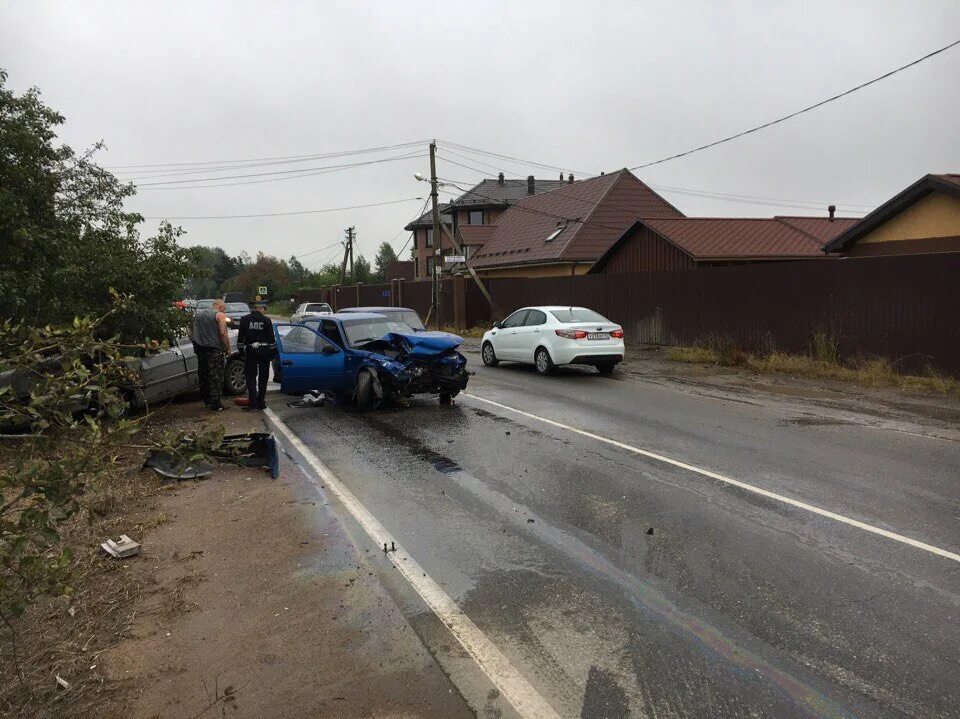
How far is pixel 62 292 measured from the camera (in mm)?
9742

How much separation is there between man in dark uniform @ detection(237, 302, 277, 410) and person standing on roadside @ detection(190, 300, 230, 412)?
296 mm

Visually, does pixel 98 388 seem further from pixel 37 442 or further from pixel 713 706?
pixel 713 706

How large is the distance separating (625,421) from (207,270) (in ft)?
23.5

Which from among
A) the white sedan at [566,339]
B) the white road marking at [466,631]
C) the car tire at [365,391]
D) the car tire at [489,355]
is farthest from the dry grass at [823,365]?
the white road marking at [466,631]

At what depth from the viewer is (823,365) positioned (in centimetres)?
1483

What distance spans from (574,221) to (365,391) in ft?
84.8

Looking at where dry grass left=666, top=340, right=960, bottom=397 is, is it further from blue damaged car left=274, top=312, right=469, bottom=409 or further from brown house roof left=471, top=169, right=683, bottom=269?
brown house roof left=471, top=169, right=683, bottom=269

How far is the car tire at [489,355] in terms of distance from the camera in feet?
56.4

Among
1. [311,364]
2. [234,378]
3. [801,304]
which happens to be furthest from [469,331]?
[311,364]

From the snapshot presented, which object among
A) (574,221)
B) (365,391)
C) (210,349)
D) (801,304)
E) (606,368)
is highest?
(574,221)

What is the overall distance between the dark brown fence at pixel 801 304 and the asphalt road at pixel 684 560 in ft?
18.9

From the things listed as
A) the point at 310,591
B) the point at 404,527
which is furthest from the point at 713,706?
the point at 404,527

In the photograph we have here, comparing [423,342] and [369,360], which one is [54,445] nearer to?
[423,342]

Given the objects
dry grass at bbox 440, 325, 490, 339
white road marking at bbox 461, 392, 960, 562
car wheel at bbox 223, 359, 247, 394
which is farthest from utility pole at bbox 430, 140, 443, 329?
white road marking at bbox 461, 392, 960, 562
